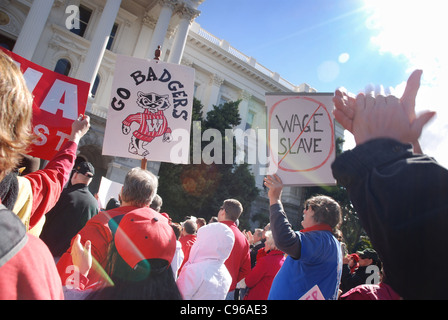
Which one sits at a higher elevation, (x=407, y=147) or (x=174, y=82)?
(x=174, y=82)

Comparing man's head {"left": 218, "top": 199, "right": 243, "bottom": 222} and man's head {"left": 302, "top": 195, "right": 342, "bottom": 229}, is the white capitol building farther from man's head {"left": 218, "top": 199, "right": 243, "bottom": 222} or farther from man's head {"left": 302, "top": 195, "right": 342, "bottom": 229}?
man's head {"left": 302, "top": 195, "right": 342, "bottom": 229}

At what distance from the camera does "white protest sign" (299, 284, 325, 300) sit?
2.30 meters

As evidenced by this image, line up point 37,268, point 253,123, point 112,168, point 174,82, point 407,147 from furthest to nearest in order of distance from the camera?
point 253,123 < point 112,168 < point 174,82 < point 407,147 < point 37,268

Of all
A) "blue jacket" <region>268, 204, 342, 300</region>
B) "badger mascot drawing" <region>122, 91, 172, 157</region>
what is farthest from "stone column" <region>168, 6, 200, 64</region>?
"blue jacket" <region>268, 204, 342, 300</region>

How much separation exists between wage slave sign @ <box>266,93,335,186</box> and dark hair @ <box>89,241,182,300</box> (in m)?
1.63

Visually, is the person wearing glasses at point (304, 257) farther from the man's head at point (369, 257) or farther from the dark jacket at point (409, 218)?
the man's head at point (369, 257)

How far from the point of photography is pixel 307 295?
2309mm

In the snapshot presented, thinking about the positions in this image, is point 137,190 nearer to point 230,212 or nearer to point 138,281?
point 138,281

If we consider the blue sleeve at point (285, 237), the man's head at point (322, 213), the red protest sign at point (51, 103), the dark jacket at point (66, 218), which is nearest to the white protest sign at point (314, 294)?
the blue sleeve at point (285, 237)

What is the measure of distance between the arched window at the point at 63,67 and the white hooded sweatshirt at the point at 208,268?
691 inches

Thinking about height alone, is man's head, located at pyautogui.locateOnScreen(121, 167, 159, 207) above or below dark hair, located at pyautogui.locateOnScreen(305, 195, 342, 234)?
below
